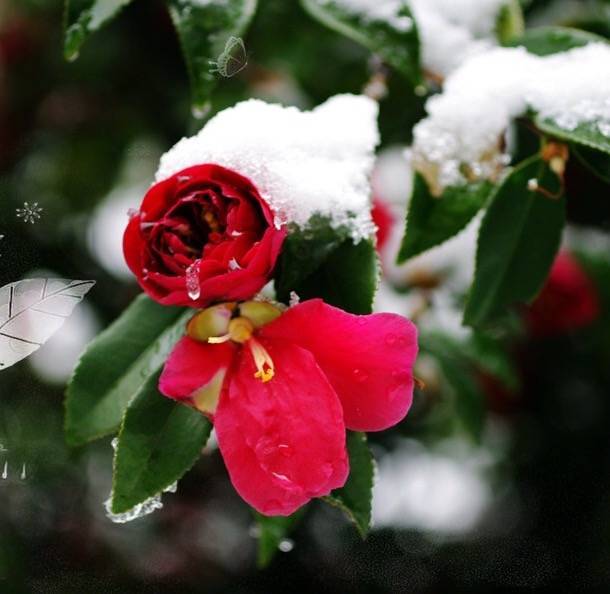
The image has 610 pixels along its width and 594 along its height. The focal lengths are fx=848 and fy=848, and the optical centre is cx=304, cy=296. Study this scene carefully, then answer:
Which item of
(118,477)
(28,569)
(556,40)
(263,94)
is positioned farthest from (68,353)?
(556,40)

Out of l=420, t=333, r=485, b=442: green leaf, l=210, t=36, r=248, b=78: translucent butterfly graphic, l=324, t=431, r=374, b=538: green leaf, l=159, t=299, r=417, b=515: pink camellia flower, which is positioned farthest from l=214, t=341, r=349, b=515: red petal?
l=420, t=333, r=485, b=442: green leaf

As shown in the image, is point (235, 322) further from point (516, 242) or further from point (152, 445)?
point (516, 242)

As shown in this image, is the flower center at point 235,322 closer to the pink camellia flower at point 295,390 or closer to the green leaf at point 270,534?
the pink camellia flower at point 295,390

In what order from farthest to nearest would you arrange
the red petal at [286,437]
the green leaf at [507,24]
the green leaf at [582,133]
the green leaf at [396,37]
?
the green leaf at [507,24]
the green leaf at [396,37]
the green leaf at [582,133]
the red petal at [286,437]

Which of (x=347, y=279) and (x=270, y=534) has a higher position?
(x=347, y=279)

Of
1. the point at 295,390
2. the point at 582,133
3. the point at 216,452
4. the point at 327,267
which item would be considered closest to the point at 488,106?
the point at 582,133

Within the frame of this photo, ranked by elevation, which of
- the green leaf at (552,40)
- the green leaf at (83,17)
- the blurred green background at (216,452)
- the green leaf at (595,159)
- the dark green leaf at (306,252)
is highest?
the green leaf at (83,17)

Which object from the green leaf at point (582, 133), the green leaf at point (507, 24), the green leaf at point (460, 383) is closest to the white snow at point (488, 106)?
the green leaf at point (582, 133)
